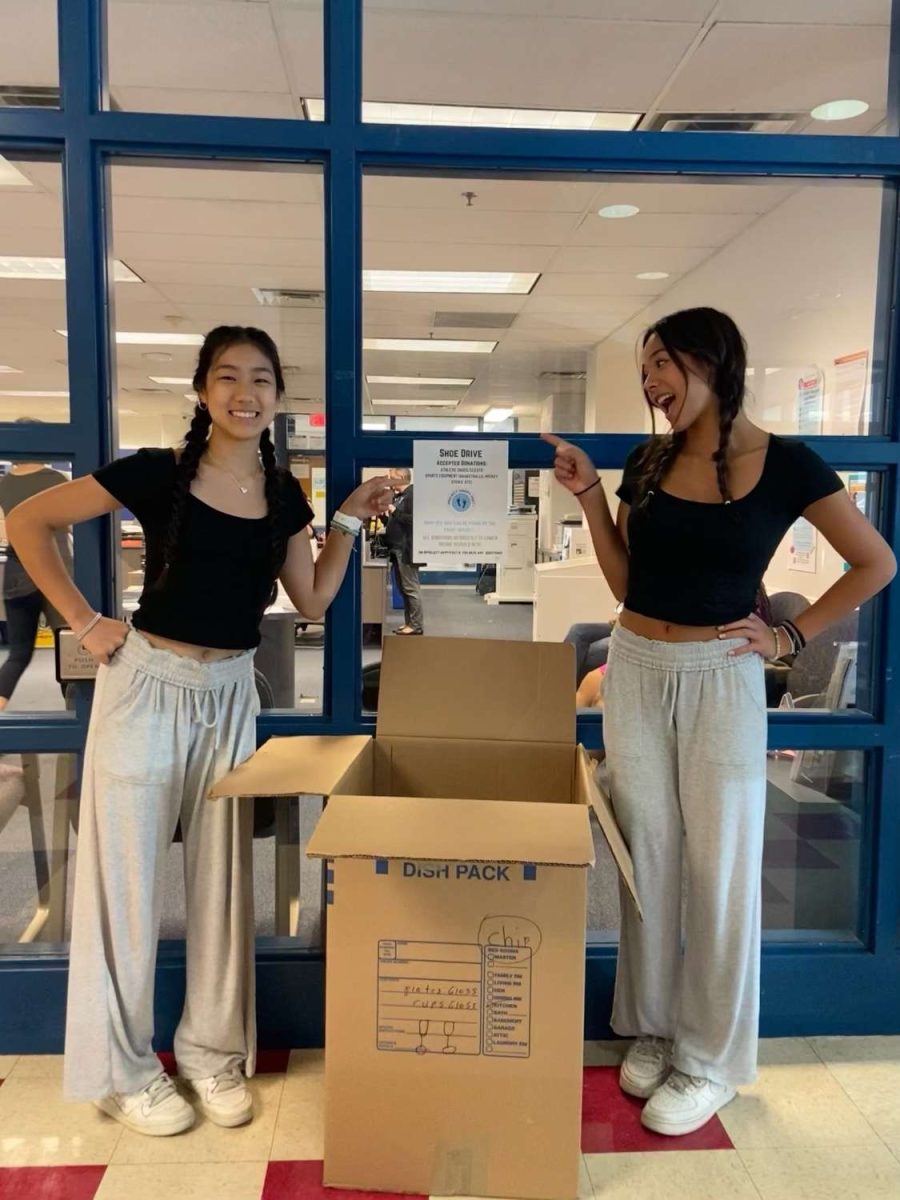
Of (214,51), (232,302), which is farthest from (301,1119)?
(232,302)

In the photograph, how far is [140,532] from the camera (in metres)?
1.54

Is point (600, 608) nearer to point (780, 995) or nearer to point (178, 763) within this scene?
point (780, 995)

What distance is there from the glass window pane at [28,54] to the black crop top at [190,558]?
1164 millimetres

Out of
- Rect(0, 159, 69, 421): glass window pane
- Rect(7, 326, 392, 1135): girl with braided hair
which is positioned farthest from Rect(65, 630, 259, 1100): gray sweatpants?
Rect(0, 159, 69, 421): glass window pane

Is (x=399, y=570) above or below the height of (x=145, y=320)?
below

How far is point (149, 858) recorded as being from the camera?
4.86 feet

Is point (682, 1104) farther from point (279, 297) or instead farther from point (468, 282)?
point (468, 282)

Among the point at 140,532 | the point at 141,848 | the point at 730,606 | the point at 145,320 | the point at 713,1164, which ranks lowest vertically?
the point at 713,1164

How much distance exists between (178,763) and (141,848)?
0.16 m

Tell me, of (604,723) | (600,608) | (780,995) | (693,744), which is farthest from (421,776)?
(600,608)

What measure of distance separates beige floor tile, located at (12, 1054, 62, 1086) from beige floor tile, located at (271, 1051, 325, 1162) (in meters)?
0.49

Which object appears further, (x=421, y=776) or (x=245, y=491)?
(x=421, y=776)

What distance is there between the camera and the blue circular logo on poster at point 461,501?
178cm

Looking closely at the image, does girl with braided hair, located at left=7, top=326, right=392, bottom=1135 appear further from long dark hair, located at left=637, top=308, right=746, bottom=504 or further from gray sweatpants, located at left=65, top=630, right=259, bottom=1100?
long dark hair, located at left=637, top=308, right=746, bottom=504
